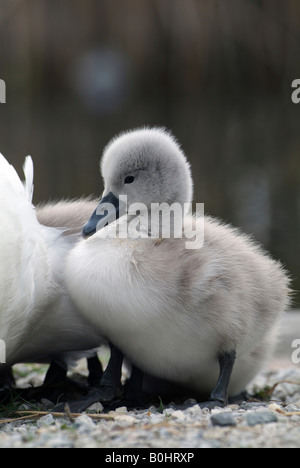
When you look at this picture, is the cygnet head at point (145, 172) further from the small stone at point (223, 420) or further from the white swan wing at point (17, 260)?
the small stone at point (223, 420)

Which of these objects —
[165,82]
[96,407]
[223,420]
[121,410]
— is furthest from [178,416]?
[165,82]

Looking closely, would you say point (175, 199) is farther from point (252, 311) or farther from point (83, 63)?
point (83, 63)

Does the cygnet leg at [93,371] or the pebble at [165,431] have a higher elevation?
the pebble at [165,431]

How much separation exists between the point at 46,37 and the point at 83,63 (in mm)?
2535

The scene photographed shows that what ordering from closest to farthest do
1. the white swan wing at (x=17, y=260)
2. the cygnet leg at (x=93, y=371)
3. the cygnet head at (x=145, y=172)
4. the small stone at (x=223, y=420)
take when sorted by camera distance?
the small stone at (x=223, y=420) < the white swan wing at (x=17, y=260) < the cygnet head at (x=145, y=172) < the cygnet leg at (x=93, y=371)

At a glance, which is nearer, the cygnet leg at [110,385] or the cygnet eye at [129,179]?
the cygnet leg at [110,385]

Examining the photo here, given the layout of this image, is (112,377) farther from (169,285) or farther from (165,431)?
(165,431)

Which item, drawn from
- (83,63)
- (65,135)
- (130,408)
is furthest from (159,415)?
(83,63)

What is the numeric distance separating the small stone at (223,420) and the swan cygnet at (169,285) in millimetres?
568

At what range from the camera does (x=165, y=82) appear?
16594 millimetres

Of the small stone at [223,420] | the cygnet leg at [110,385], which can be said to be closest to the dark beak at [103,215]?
the cygnet leg at [110,385]

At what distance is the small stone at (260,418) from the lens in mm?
2865

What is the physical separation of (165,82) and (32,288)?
44.7ft

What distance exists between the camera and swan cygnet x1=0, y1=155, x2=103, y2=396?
3295 mm
